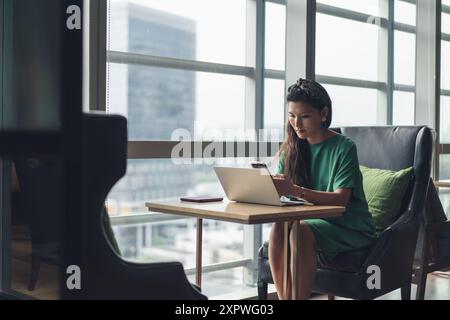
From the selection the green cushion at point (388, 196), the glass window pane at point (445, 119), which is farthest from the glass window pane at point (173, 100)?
the glass window pane at point (445, 119)

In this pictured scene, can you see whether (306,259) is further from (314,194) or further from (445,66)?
(445,66)

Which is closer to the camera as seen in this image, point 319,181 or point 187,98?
point 319,181

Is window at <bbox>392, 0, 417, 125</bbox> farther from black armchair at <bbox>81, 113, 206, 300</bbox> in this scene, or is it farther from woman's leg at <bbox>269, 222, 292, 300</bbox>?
black armchair at <bbox>81, 113, 206, 300</bbox>

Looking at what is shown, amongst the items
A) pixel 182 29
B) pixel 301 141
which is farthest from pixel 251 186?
pixel 182 29

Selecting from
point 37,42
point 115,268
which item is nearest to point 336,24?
point 37,42

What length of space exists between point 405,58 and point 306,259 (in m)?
2.70

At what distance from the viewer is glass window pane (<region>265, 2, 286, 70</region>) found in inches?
151

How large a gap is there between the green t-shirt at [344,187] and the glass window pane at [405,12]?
89.7 inches

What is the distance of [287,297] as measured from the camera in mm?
2533

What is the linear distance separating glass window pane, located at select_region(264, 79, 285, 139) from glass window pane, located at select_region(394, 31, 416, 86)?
1.22 meters

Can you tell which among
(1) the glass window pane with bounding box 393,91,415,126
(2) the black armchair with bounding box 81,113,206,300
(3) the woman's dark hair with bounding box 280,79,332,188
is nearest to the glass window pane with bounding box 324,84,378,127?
(1) the glass window pane with bounding box 393,91,415,126

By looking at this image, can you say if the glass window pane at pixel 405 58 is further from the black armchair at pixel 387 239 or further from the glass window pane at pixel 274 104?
the black armchair at pixel 387 239

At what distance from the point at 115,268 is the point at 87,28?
1361 mm

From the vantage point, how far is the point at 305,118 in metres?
2.69
